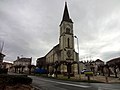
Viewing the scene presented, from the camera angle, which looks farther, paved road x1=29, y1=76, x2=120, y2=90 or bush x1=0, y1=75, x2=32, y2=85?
paved road x1=29, y1=76, x2=120, y2=90

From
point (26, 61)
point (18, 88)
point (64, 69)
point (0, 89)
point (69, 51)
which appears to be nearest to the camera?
point (0, 89)

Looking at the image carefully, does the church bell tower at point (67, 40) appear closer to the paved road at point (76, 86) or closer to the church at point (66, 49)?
the church at point (66, 49)

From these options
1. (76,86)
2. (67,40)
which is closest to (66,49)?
(67,40)

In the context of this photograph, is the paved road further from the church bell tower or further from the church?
the church bell tower

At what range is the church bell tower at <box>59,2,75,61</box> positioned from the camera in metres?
54.4

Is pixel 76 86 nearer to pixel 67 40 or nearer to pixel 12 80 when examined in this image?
pixel 12 80

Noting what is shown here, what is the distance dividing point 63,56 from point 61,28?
15.7 meters

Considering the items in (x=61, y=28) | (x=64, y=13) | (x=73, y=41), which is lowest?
(x=73, y=41)

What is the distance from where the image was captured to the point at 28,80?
1545cm

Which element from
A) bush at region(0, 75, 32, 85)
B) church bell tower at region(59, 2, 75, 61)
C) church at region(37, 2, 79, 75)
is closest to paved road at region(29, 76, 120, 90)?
bush at region(0, 75, 32, 85)

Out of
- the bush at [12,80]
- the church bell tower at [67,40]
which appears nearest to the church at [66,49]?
the church bell tower at [67,40]

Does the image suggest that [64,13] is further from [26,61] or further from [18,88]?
[26,61]

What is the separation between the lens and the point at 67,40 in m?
56.8

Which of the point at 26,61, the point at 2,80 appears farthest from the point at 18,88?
the point at 26,61
